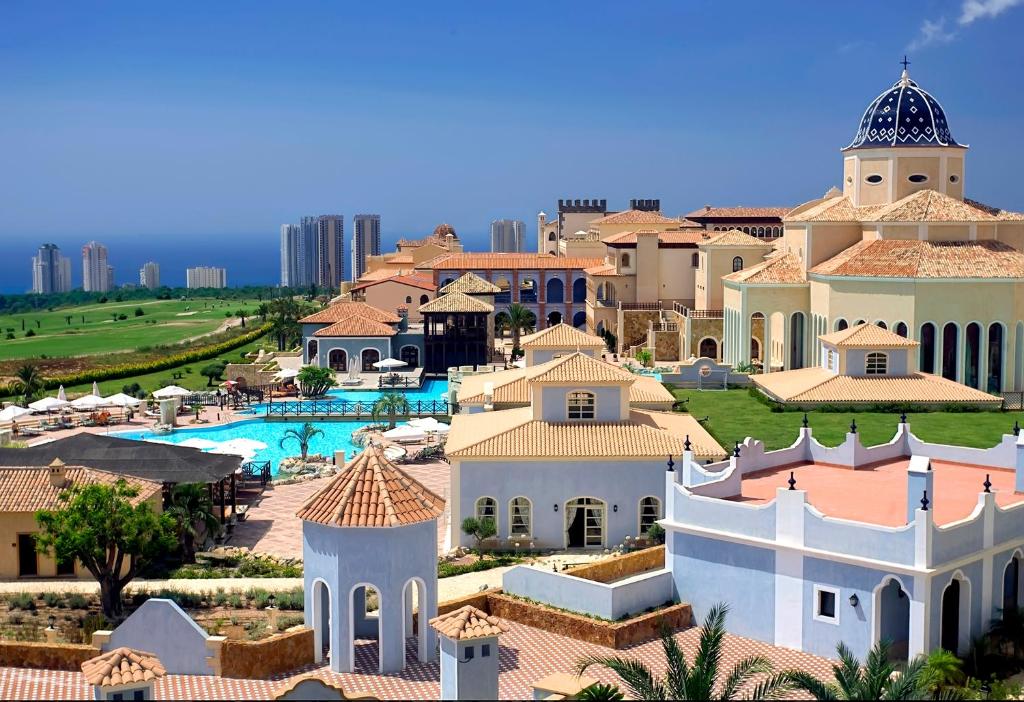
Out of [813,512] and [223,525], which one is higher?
[813,512]

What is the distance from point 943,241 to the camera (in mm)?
50062

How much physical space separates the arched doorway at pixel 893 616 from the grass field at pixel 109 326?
71.8 metres

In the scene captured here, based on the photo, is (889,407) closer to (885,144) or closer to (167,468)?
(885,144)

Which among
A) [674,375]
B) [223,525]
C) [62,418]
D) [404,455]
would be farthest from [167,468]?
[674,375]

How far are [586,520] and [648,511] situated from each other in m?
1.42

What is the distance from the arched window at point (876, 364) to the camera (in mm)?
41781

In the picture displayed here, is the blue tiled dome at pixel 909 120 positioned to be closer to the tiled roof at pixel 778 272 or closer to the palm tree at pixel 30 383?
the tiled roof at pixel 778 272

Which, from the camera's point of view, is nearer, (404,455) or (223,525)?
(223,525)

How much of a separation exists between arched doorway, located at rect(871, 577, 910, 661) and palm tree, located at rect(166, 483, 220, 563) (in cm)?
1529

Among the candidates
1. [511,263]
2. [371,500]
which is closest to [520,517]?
[371,500]

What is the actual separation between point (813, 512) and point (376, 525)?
7058mm

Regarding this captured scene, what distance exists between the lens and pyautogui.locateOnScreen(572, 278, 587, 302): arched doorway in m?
81.1

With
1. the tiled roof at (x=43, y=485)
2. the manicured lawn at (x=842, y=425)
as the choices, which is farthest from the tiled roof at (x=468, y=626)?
the manicured lawn at (x=842, y=425)

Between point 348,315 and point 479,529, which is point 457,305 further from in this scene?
point 479,529
